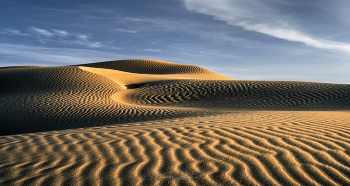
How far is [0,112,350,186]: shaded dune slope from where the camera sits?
7.67 feet

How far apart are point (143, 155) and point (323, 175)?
6.79ft

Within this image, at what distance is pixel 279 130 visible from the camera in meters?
4.09

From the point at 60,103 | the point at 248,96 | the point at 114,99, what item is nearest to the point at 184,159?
the point at 60,103

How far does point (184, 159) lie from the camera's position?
279 centimetres

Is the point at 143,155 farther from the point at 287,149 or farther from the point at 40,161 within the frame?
the point at 287,149

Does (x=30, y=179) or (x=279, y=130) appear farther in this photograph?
(x=279, y=130)

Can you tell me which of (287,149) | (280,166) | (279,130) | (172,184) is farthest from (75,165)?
(279,130)

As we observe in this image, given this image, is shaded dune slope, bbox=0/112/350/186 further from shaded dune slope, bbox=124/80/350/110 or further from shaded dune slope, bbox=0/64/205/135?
shaded dune slope, bbox=124/80/350/110

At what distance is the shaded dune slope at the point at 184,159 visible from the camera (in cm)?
234

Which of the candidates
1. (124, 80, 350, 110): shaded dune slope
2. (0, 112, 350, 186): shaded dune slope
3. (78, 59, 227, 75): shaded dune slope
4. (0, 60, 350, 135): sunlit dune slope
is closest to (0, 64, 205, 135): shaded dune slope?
(0, 60, 350, 135): sunlit dune slope

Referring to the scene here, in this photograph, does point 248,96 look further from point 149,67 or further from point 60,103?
point 149,67

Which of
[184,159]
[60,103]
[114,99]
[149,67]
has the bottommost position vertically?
[60,103]

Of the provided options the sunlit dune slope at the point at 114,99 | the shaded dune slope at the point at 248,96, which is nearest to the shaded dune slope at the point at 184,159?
the sunlit dune slope at the point at 114,99

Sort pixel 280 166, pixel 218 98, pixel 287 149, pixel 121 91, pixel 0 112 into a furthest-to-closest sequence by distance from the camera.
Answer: pixel 121 91 < pixel 218 98 < pixel 0 112 < pixel 287 149 < pixel 280 166
